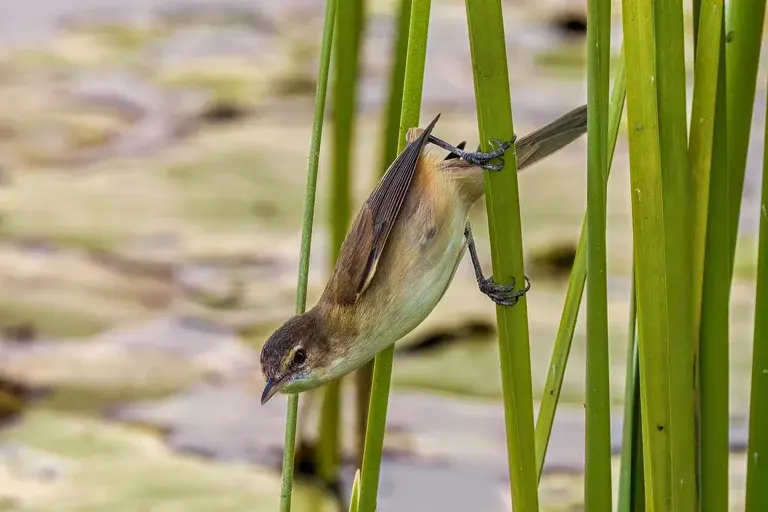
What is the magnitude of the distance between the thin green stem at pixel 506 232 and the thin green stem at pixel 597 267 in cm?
8

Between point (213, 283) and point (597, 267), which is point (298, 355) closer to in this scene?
point (597, 267)

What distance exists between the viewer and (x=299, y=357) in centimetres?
161

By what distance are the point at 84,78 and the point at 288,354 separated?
460 cm

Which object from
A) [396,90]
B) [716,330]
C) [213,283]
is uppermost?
[213,283]

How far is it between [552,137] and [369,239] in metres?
0.32

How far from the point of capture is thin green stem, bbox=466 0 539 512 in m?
1.18

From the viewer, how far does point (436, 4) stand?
7008 millimetres

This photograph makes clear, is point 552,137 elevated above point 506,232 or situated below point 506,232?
above

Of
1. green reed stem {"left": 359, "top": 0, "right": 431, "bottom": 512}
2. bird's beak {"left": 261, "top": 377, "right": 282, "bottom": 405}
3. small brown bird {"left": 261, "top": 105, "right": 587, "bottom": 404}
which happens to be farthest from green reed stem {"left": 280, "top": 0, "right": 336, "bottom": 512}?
bird's beak {"left": 261, "top": 377, "right": 282, "bottom": 405}

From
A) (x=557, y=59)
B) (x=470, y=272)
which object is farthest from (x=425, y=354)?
(x=557, y=59)

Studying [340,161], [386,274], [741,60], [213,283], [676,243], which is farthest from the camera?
[213,283]

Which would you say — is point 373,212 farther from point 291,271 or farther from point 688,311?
point 291,271

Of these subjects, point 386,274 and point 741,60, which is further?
point 386,274

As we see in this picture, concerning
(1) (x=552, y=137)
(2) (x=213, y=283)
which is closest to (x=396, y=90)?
(1) (x=552, y=137)
